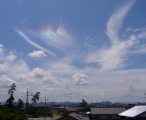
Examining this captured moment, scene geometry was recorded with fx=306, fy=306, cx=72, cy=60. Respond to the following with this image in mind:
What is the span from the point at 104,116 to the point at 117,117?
129 inches

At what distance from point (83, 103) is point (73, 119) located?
94.0 metres

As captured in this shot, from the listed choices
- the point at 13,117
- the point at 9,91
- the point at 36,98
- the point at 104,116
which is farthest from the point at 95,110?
the point at 36,98

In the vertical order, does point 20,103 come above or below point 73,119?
above

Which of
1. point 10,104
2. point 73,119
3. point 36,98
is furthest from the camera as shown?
point 36,98

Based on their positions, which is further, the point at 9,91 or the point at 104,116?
the point at 9,91

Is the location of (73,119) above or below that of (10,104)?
below

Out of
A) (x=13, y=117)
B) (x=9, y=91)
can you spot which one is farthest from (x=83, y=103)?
(x=13, y=117)

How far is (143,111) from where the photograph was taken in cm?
5662

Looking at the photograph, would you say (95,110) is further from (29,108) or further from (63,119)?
(29,108)

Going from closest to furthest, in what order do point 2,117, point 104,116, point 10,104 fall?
point 2,117 < point 104,116 < point 10,104

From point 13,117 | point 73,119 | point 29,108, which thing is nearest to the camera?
point 13,117

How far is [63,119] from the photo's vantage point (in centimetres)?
6272

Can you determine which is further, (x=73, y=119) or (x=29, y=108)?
(x=29, y=108)

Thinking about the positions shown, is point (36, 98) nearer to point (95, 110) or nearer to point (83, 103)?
point (83, 103)
